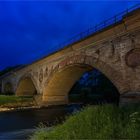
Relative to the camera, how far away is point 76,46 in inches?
1151

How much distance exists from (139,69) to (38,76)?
2404 cm

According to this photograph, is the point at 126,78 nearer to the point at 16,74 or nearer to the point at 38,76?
the point at 38,76

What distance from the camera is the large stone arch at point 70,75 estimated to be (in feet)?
72.4

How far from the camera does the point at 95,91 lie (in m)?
58.9

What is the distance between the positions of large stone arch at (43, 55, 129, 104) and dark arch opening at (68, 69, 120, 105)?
16.0 ft

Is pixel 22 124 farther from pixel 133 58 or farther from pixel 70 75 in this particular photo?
pixel 70 75

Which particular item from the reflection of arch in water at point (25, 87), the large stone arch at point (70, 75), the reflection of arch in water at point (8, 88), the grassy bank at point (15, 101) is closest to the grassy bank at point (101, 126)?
the large stone arch at point (70, 75)

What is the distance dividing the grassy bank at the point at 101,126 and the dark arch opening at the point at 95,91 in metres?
27.9

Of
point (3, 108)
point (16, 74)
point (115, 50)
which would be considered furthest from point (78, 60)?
point (16, 74)

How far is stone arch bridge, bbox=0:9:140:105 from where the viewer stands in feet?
66.3

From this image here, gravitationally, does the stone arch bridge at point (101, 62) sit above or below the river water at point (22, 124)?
above

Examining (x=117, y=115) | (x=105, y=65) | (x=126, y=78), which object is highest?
(x=105, y=65)

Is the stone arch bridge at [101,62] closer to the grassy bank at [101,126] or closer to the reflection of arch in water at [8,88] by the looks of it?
the grassy bank at [101,126]

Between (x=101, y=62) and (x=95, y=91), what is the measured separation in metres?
35.4
